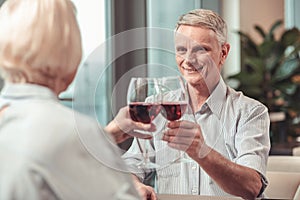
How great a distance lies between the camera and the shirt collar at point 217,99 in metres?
1.90

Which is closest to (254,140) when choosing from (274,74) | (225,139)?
(225,139)

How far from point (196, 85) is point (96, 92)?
45 centimetres

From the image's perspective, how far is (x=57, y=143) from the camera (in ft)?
2.58

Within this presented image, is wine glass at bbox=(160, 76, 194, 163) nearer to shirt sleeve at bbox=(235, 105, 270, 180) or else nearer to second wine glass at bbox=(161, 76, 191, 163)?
second wine glass at bbox=(161, 76, 191, 163)

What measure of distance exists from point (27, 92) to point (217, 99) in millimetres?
1119

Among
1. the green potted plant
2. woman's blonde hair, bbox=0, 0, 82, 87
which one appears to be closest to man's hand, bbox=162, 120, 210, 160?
woman's blonde hair, bbox=0, 0, 82, 87

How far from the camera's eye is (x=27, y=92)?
87 cm

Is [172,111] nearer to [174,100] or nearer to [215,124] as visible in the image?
[174,100]

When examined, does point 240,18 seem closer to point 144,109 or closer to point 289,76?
point 289,76

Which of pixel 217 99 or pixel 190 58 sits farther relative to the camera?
pixel 217 99

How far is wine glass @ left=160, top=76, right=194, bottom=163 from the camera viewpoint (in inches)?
52.9

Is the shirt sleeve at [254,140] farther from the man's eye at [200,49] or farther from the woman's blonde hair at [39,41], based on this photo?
the woman's blonde hair at [39,41]

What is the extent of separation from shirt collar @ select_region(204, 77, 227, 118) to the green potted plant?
3679mm

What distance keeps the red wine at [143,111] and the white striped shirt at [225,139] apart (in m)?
0.49
